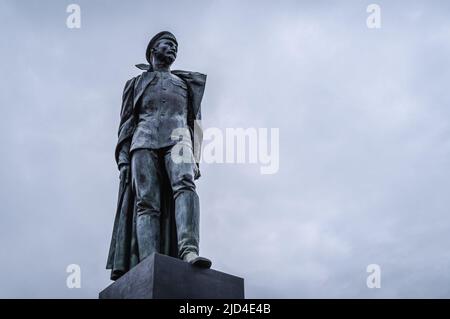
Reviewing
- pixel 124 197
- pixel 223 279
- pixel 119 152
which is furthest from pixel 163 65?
pixel 223 279

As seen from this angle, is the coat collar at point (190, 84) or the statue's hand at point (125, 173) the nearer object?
the statue's hand at point (125, 173)

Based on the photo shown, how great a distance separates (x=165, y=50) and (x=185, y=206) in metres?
3.45

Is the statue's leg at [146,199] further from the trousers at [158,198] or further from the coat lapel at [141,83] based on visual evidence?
the coat lapel at [141,83]

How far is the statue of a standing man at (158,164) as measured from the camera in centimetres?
1045

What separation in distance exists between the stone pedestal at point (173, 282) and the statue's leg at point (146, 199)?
958 mm

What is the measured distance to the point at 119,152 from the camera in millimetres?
11688

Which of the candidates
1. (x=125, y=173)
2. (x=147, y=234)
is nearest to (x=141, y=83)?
(x=125, y=173)

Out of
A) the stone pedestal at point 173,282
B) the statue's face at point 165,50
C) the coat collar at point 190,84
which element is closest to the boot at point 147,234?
the stone pedestal at point 173,282

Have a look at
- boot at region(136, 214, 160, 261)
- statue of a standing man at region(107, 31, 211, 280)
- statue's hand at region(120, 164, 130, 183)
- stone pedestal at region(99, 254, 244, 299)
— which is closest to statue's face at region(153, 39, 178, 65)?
statue of a standing man at region(107, 31, 211, 280)

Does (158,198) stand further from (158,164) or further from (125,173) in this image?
(125,173)

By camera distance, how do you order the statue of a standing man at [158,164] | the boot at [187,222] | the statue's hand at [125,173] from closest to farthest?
the boot at [187,222], the statue of a standing man at [158,164], the statue's hand at [125,173]

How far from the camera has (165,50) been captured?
1227cm

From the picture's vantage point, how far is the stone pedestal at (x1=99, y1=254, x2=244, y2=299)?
8.73 m

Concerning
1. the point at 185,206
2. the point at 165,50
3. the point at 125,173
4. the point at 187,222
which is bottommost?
the point at 187,222
